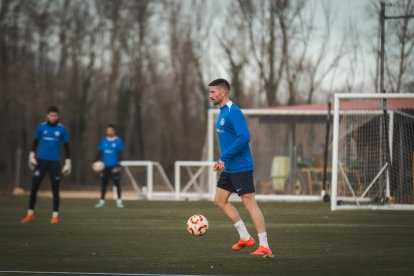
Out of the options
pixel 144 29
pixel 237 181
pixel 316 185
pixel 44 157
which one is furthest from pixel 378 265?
pixel 144 29

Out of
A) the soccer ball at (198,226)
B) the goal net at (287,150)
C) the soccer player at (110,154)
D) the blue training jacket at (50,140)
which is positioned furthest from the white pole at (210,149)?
the soccer ball at (198,226)

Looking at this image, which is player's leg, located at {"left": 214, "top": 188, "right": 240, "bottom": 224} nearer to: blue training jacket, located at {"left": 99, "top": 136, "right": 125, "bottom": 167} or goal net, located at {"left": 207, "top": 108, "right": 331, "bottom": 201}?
blue training jacket, located at {"left": 99, "top": 136, "right": 125, "bottom": 167}

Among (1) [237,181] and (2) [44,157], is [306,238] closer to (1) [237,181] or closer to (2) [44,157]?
(1) [237,181]

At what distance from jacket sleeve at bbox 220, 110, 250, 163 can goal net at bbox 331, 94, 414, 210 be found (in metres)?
11.9

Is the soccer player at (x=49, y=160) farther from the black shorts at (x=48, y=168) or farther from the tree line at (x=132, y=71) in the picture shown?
the tree line at (x=132, y=71)

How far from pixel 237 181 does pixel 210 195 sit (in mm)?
21003

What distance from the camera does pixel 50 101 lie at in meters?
52.7

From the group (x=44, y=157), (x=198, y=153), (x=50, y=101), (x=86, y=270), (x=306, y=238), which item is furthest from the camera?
(x=198, y=153)

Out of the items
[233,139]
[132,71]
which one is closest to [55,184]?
[233,139]

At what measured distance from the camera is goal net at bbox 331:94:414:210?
2436cm

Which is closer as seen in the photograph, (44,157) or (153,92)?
(44,157)

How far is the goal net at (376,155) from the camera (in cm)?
2436

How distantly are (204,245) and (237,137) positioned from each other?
7.35 feet

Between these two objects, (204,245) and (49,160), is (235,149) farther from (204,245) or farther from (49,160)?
(49,160)
